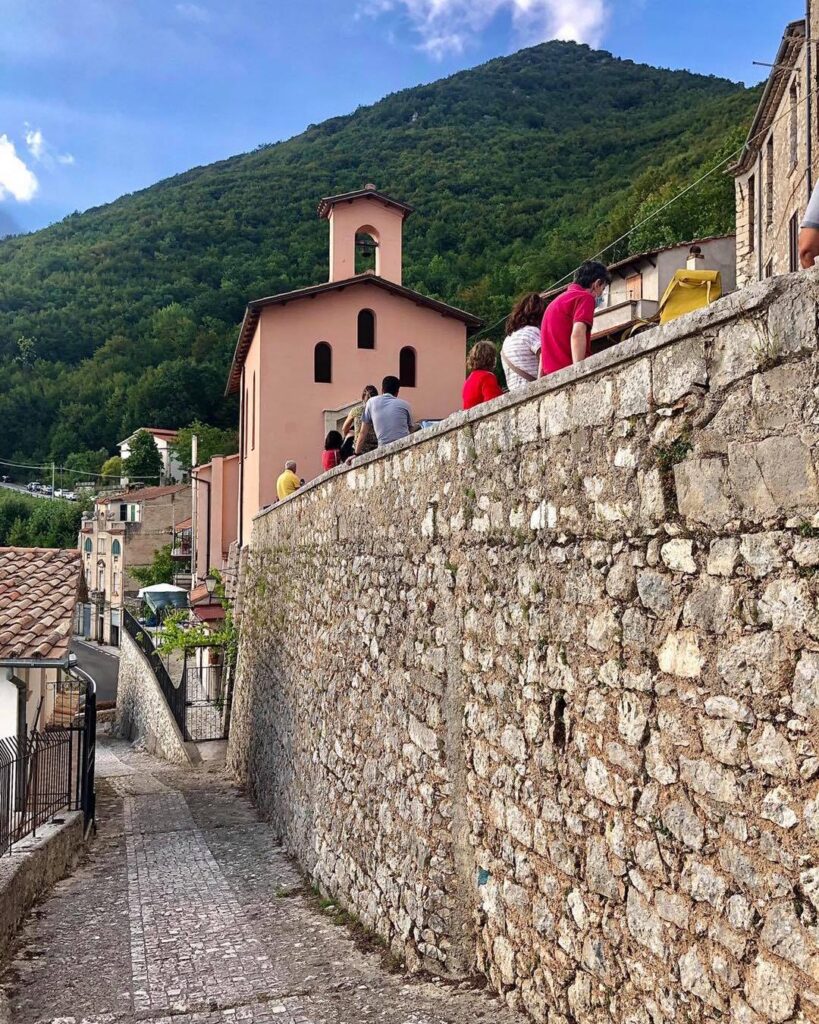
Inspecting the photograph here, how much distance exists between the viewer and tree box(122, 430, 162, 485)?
223 ft

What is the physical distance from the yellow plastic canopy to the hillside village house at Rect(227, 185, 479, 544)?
1248 centimetres

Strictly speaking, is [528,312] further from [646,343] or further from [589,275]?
[646,343]

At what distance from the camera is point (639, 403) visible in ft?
11.8

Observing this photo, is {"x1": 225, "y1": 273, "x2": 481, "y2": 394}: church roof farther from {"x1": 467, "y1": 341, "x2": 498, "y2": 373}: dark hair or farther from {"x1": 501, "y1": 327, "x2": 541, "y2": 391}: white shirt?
{"x1": 501, "y1": 327, "x2": 541, "y2": 391}: white shirt

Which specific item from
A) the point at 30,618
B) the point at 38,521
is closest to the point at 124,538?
the point at 38,521

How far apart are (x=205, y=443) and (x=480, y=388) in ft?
175

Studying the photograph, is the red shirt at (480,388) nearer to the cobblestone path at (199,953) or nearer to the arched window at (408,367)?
the cobblestone path at (199,953)

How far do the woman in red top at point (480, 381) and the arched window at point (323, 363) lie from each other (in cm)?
1484

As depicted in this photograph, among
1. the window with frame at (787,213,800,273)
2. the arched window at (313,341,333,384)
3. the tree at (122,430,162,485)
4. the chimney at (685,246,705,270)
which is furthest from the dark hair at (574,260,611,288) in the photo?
the tree at (122,430,162,485)

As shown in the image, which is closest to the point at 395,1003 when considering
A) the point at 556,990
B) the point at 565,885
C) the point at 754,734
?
the point at 556,990

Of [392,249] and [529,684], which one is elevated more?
[392,249]

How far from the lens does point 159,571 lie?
49969mm

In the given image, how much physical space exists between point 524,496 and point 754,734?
6.44ft

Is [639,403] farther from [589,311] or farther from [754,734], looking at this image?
[589,311]
